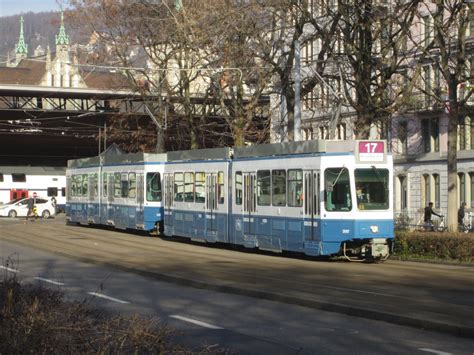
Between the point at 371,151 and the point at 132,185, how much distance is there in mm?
17968

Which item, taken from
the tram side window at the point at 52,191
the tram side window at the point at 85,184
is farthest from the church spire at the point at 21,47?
the tram side window at the point at 85,184

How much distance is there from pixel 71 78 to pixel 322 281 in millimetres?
130064

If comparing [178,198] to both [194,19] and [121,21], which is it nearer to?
[194,19]

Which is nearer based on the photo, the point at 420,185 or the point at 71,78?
the point at 420,185

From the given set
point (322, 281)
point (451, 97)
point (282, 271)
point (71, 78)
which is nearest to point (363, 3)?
point (451, 97)

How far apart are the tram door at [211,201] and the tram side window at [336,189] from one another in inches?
290

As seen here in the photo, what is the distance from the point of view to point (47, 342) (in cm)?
789

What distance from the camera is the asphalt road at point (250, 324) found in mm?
11125

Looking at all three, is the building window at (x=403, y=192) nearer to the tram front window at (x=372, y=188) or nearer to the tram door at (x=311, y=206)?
the tram front window at (x=372, y=188)

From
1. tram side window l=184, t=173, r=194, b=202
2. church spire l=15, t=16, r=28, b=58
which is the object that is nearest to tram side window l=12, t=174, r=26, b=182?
tram side window l=184, t=173, r=194, b=202

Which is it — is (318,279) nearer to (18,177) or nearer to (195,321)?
(195,321)

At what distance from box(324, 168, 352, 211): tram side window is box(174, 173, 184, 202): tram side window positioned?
10947 mm

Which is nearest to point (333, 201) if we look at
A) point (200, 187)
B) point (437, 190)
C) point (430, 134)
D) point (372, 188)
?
point (372, 188)

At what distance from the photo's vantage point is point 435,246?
88.8 feet
